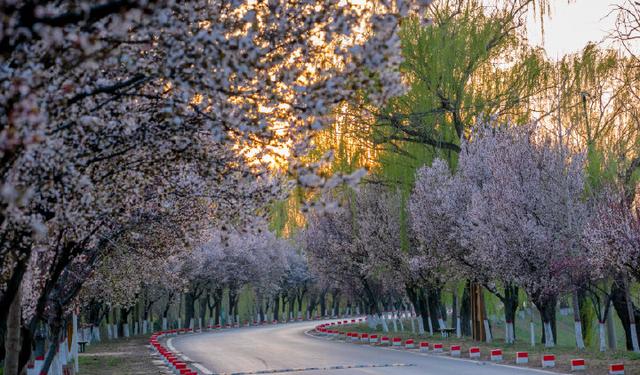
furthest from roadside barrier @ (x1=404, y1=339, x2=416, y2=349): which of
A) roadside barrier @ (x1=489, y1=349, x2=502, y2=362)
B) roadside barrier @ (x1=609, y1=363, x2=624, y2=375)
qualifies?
roadside barrier @ (x1=609, y1=363, x2=624, y2=375)

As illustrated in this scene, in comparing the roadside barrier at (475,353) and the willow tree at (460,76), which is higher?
the willow tree at (460,76)

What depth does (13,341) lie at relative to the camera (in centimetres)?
1376

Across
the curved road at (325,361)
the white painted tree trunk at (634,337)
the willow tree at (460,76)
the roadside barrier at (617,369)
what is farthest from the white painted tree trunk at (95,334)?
the roadside barrier at (617,369)

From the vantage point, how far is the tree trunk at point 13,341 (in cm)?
1321

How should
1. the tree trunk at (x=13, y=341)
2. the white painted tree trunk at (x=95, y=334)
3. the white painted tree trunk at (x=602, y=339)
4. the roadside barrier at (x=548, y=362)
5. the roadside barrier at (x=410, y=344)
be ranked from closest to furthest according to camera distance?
the tree trunk at (x=13, y=341), the roadside barrier at (x=548, y=362), the white painted tree trunk at (x=602, y=339), the roadside barrier at (x=410, y=344), the white painted tree trunk at (x=95, y=334)

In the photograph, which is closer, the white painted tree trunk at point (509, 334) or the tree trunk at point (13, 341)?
the tree trunk at point (13, 341)

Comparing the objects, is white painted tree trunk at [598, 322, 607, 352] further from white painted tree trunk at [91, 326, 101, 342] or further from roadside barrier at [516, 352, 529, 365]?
white painted tree trunk at [91, 326, 101, 342]

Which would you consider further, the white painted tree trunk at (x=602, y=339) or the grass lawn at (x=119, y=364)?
the grass lawn at (x=119, y=364)

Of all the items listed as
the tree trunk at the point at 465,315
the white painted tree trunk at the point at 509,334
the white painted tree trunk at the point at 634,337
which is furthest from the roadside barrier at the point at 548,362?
the tree trunk at the point at 465,315

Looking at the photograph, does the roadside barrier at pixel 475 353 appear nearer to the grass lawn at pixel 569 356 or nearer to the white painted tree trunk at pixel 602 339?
the grass lawn at pixel 569 356

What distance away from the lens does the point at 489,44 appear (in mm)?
34688

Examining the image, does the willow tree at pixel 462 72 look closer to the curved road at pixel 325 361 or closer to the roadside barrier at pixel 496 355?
the curved road at pixel 325 361

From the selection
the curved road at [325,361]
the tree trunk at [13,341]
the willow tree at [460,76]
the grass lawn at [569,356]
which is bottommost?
the curved road at [325,361]

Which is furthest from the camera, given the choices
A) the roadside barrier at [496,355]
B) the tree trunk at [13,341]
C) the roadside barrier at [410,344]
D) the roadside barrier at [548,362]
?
the roadside barrier at [410,344]
